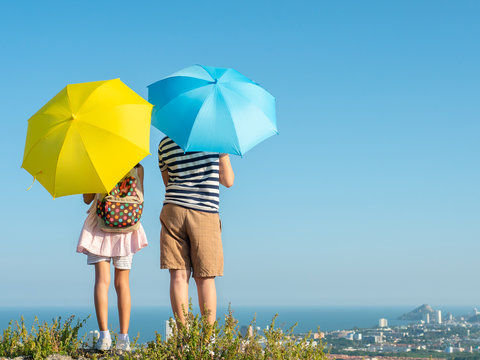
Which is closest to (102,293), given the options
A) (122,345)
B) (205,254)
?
(122,345)

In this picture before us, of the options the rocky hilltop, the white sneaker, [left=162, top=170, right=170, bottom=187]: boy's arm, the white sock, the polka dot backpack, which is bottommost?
the rocky hilltop

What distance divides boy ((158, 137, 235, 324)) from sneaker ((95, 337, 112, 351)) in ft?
2.08

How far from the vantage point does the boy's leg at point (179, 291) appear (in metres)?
4.61

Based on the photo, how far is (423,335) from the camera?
66688 mm

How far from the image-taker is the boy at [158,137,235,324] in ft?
15.1

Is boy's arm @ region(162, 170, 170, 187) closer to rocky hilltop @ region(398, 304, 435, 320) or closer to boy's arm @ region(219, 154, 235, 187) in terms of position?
boy's arm @ region(219, 154, 235, 187)

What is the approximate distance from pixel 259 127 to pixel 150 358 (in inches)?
77.8

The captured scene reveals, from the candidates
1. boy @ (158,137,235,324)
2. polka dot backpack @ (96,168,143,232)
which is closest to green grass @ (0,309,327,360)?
boy @ (158,137,235,324)

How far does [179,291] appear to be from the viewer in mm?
4625

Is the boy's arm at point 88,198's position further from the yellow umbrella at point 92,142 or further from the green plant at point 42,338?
the green plant at point 42,338

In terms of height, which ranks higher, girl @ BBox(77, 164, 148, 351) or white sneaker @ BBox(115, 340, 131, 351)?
girl @ BBox(77, 164, 148, 351)

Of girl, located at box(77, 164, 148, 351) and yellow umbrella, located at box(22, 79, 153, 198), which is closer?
yellow umbrella, located at box(22, 79, 153, 198)

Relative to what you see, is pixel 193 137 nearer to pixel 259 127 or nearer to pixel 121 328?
pixel 259 127

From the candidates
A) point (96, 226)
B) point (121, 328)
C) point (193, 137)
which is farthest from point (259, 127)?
point (121, 328)
